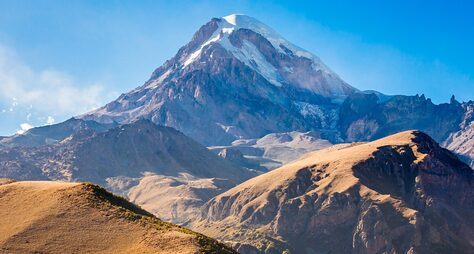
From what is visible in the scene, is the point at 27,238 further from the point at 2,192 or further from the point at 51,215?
the point at 2,192

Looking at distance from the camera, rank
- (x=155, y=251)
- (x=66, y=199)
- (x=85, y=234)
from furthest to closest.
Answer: (x=66, y=199) < (x=85, y=234) < (x=155, y=251)

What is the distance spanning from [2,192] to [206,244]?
46.1m

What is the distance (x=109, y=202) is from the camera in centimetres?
12531

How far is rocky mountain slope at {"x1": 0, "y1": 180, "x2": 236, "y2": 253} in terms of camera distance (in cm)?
10744

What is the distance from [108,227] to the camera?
114 m

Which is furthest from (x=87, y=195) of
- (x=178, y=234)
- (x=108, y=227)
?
(x=178, y=234)

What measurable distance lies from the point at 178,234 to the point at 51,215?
24.1 m

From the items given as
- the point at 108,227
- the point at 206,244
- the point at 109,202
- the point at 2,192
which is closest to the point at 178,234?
the point at 206,244

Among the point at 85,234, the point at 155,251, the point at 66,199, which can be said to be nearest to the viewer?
the point at 155,251

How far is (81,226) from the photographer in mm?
114938

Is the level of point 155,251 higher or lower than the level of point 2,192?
lower

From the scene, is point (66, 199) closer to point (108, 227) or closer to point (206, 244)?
point (108, 227)

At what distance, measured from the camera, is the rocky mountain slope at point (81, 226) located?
352 feet

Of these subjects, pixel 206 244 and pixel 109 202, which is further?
pixel 109 202
